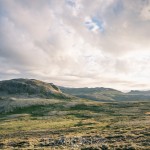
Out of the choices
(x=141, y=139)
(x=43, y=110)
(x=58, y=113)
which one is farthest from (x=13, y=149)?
(x=43, y=110)

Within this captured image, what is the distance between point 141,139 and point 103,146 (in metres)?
9.29

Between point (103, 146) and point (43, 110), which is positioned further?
point (43, 110)

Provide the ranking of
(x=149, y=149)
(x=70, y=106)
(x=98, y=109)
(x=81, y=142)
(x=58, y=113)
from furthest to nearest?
(x=70, y=106), (x=98, y=109), (x=58, y=113), (x=81, y=142), (x=149, y=149)

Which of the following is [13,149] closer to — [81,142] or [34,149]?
[34,149]

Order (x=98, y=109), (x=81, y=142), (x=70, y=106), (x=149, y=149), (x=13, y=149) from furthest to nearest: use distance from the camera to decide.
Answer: (x=70, y=106)
(x=98, y=109)
(x=81, y=142)
(x=13, y=149)
(x=149, y=149)

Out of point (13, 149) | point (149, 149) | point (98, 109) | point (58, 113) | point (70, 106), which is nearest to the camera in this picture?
point (149, 149)

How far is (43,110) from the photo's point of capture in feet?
551

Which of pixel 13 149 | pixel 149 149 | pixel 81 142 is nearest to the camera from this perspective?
pixel 149 149

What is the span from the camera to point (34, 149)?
45.0m

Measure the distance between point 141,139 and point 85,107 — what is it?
127 metres

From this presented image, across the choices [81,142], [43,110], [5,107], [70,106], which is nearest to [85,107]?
[70,106]

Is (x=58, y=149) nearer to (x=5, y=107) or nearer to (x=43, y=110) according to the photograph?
(x=43, y=110)

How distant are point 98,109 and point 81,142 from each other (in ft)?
386

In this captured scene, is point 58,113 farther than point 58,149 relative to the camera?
Yes
